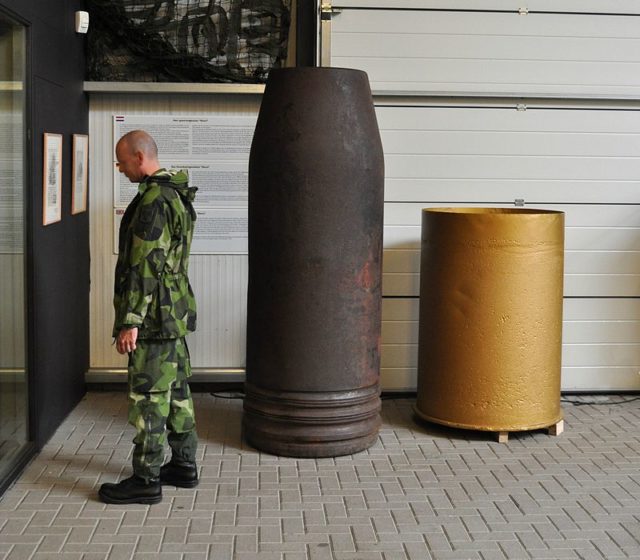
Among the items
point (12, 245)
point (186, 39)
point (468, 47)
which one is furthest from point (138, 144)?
point (468, 47)

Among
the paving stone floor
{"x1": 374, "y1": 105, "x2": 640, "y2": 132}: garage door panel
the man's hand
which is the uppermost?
{"x1": 374, "y1": 105, "x2": 640, "y2": 132}: garage door panel

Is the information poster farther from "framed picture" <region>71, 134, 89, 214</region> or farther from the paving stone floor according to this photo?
the paving stone floor

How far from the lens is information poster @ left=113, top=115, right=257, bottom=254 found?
340 inches

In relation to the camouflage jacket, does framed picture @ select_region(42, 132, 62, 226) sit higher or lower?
higher

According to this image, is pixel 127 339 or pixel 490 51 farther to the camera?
pixel 490 51

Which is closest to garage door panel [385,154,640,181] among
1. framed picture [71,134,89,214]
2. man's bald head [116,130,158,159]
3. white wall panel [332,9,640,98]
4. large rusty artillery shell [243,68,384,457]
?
white wall panel [332,9,640,98]

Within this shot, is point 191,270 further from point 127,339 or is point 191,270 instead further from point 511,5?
point 511,5

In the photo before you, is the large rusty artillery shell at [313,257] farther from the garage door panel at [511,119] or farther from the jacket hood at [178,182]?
the garage door panel at [511,119]

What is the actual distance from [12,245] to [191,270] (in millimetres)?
2472

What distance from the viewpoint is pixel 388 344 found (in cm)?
873

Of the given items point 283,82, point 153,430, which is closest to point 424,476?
point 153,430

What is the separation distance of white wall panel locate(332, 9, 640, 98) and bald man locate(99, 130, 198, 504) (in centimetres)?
284

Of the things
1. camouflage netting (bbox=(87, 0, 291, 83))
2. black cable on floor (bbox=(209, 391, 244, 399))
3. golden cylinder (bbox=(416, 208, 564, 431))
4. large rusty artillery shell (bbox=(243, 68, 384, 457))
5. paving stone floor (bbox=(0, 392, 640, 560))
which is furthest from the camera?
black cable on floor (bbox=(209, 391, 244, 399))

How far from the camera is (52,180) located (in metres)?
7.28
